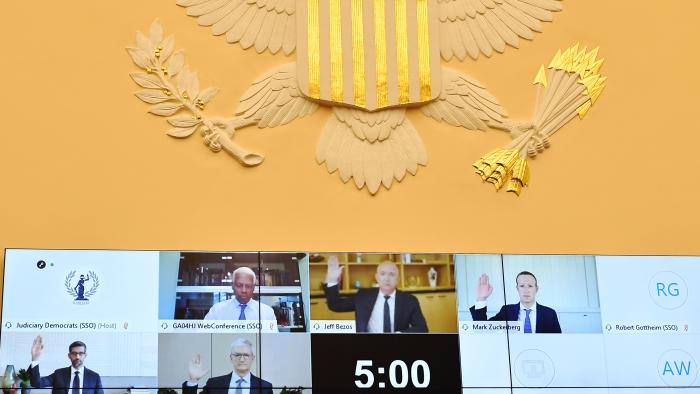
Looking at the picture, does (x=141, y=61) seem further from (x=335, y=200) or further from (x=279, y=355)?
(x=279, y=355)

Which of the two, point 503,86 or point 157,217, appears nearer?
point 157,217

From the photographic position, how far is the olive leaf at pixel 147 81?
8.64 meters

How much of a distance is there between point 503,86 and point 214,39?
221cm

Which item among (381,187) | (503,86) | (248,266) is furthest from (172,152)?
(503,86)

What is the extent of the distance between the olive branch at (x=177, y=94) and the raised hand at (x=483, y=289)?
1803 mm

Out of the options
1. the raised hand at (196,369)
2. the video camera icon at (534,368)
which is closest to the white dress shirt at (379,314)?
the video camera icon at (534,368)

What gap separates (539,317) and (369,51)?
2339 millimetres

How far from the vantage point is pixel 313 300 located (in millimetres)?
8328

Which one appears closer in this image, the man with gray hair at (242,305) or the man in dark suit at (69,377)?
the man in dark suit at (69,377)

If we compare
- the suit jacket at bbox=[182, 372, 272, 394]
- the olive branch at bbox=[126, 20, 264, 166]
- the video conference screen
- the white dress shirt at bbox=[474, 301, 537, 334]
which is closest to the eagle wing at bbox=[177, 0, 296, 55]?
the olive branch at bbox=[126, 20, 264, 166]

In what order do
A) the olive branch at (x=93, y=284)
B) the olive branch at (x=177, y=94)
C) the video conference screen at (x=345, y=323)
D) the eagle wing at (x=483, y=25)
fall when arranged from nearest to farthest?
the video conference screen at (x=345, y=323) < the olive branch at (x=93, y=284) < the olive branch at (x=177, y=94) < the eagle wing at (x=483, y=25)

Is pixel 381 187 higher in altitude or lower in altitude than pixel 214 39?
lower

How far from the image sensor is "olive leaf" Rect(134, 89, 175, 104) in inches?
340

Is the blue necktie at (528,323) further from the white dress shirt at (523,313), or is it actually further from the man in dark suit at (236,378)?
the man in dark suit at (236,378)
